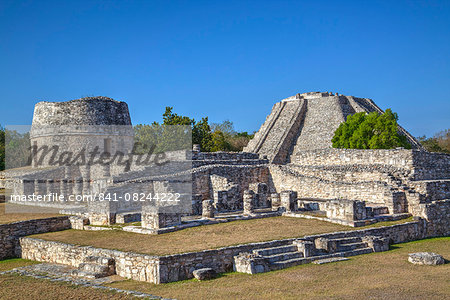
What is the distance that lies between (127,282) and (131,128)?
18465mm

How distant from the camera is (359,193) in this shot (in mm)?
17344

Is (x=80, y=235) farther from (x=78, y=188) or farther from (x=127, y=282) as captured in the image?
(x=78, y=188)

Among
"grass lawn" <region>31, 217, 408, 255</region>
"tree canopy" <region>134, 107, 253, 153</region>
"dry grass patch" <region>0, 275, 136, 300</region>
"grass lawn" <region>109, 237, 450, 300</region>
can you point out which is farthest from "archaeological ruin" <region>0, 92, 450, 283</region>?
"tree canopy" <region>134, 107, 253, 153</region>

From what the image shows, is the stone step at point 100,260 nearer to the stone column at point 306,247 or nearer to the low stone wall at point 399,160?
the stone column at point 306,247

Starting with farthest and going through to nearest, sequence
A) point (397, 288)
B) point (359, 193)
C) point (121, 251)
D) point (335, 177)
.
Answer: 1. point (335, 177)
2. point (359, 193)
3. point (121, 251)
4. point (397, 288)

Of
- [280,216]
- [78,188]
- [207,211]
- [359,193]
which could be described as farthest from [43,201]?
[359,193]

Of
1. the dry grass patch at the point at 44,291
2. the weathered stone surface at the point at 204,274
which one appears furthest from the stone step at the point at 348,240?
the dry grass patch at the point at 44,291

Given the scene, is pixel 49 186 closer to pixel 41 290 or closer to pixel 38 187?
pixel 38 187

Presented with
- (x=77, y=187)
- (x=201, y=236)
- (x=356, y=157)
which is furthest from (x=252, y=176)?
(x=201, y=236)

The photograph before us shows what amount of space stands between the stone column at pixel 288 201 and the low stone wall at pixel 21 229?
753 centimetres

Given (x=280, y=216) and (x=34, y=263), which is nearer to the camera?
(x=34, y=263)

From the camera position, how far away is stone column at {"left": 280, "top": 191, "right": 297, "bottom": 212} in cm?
1639

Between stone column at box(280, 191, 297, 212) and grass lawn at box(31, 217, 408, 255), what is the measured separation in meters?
1.09

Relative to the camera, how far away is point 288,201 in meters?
16.4
